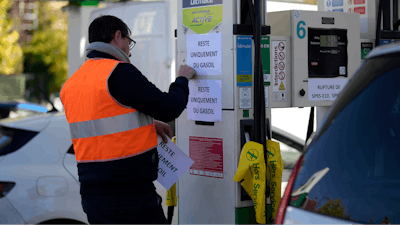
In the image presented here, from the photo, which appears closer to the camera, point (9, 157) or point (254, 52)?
point (254, 52)

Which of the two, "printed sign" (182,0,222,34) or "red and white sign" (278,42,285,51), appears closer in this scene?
"printed sign" (182,0,222,34)

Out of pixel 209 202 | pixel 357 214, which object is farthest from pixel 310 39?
pixel 357 214

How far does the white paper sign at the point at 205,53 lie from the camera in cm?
333

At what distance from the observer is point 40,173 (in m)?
4.05

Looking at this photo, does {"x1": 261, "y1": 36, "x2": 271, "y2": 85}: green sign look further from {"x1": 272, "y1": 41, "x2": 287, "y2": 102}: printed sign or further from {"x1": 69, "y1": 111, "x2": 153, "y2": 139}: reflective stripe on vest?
{"x1": 69, "y1": 111, "x2": 153, "y2": 139}: reflective stripe on vest

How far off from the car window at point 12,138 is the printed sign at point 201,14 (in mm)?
1878

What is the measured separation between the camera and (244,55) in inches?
129

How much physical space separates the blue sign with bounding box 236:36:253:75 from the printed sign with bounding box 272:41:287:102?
1.10 ft

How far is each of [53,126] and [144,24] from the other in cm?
373

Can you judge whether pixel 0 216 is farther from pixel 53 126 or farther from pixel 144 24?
pixel 144 24

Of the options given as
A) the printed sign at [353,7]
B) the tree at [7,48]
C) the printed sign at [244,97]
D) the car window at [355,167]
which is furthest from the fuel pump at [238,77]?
the tree at [7,48]

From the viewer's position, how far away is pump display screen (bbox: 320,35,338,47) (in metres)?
3.77

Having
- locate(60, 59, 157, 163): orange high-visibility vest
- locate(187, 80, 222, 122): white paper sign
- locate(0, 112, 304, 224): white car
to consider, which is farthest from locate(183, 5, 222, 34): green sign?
locate(0, 112, 304, 224): white car

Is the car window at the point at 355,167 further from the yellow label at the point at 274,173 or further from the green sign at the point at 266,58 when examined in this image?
the green sign at the point at 266,58
